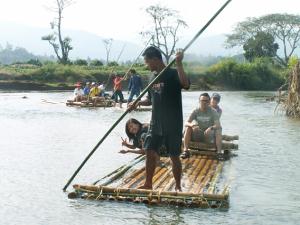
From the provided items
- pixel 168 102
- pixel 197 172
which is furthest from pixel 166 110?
pixel 197 172

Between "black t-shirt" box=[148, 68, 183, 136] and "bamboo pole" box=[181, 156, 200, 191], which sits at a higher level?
"black t-shirt" box=[148, 68, 183, 136]

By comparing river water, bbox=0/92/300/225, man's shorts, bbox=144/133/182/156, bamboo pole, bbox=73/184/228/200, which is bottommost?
river water, bbox=0/92/300/225

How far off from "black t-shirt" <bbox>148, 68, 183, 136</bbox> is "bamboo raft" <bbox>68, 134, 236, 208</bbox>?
32.7 inches

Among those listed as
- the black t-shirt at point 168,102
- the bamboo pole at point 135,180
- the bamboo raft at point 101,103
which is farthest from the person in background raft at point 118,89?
the black t-shirt at point 168,102

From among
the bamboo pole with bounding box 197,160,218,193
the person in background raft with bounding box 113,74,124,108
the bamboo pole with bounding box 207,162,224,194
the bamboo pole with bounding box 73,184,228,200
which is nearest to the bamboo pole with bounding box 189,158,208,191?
the bamboo pole with bounding box 197,160,218,193

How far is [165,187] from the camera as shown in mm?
8625

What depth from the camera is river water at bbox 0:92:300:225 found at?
757 cm

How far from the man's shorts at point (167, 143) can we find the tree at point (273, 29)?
73.5 m

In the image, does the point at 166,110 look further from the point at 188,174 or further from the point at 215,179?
the point at 188,174

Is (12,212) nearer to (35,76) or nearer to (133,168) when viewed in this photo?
(133,168)

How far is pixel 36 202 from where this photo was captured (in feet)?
27.3

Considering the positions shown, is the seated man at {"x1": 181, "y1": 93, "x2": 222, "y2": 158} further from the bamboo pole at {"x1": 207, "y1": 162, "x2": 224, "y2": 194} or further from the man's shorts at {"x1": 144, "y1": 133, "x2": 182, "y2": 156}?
the man's shorts at {"x1": 144, "y1": 133, "x2": 182, "y2": 156}

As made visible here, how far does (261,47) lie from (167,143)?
69.7 meters

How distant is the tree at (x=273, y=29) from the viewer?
81125 mm
